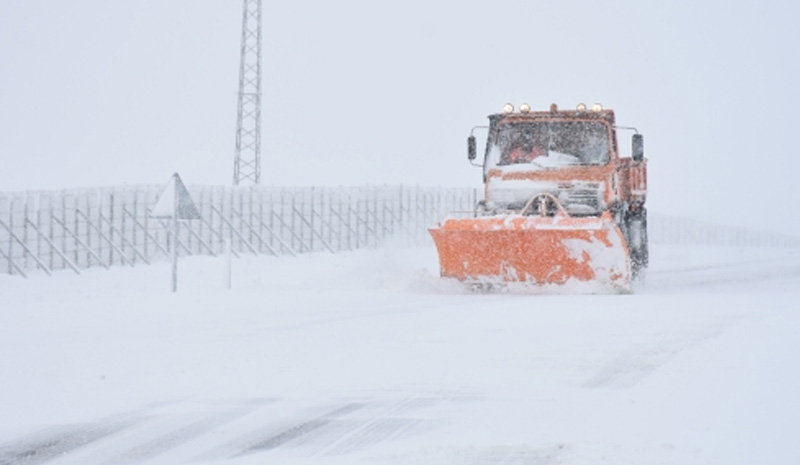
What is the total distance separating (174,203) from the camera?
51.9 feet

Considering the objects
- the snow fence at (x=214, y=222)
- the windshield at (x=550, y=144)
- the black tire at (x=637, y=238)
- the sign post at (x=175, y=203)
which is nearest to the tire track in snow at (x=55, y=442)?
the sign post at (x=175, y=203)

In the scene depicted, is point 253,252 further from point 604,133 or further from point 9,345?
point 9,345

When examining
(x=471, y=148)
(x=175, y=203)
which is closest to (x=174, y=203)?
(x=175, y=203)

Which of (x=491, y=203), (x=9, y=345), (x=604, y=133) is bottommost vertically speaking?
(x=9, y=345)

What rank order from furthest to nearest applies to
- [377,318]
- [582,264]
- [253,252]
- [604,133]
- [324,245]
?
[324,245] → [253,252] → [604,133] → [582,264] → [377,318]

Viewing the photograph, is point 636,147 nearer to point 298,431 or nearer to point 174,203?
point 174,203

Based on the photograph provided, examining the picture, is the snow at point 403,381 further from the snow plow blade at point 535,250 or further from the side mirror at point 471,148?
the side mirror at point 471,148

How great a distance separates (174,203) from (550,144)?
18.1 feet

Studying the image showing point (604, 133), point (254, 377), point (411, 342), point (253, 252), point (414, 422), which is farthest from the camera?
point (253, 252)

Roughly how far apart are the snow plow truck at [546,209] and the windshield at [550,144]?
0.05 feet

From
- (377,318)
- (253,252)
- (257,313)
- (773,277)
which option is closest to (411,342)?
(377,318)

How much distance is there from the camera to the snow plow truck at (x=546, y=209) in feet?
49.4

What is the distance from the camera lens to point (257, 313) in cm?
1279

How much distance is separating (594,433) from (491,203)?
10.9m
